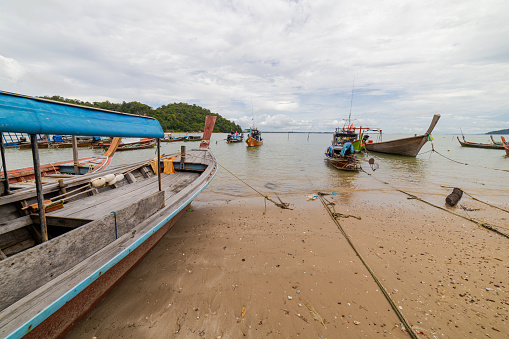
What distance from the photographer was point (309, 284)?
363 centimetres

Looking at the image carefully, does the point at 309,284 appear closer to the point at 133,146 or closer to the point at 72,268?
the point at 72,268

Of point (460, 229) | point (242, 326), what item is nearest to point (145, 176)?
point (242, 326)

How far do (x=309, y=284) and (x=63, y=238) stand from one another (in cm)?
378

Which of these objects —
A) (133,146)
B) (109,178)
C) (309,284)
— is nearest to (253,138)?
(133,146)

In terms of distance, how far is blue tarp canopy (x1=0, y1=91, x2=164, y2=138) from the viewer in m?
1.94

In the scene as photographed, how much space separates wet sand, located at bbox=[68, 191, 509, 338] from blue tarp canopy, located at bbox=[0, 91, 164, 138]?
2.70 metres

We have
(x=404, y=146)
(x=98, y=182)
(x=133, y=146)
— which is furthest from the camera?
(x=133, y=146)

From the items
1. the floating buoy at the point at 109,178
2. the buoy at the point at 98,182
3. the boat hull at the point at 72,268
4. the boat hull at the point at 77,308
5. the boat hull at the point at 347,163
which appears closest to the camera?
the boat hull at the point at 72,268

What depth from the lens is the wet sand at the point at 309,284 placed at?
2.85 metres

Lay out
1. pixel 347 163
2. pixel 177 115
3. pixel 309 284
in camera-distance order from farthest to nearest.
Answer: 1. pixel 177 115
2. pixel 347 163
3. pixel 309 284

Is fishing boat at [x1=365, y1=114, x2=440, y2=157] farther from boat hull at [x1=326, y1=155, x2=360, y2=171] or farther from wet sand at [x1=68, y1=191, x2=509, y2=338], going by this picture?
wet sand at [x1=68, y1=191, x2=509, y2=338]

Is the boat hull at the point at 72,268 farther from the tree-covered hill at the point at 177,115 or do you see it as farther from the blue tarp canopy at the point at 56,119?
the tree-covered hill at the point at 177,115

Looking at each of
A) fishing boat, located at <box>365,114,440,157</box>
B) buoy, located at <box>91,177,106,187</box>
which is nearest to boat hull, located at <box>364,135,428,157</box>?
fishing boat, located at <box>365,114,440,157</box>

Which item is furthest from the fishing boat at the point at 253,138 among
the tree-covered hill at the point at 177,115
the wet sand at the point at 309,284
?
→ the tree-covered hill at the point at 177,115
